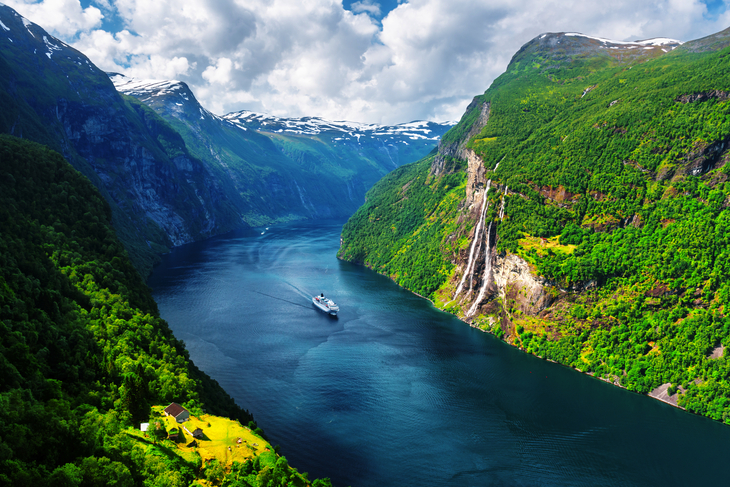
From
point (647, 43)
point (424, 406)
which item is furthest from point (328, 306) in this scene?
point (647, 43)

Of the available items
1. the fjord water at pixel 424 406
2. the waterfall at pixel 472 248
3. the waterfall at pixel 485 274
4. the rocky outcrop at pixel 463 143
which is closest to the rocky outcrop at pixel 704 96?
the waterfall at pixel 472 248

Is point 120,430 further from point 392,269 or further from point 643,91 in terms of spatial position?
point 643,91

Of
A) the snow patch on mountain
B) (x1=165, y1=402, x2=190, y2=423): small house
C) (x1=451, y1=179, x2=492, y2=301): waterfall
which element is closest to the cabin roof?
(x1=165, y1=402, x2=190, y2=423): small house

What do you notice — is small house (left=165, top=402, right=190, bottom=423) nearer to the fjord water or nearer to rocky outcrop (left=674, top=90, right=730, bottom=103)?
the fjord water

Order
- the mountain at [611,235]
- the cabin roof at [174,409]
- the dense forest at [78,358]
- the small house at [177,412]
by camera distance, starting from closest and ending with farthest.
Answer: the dense forest at [78,358], the small house at [177,412], the cabin roof at [174,409], the mountain at [611,235]

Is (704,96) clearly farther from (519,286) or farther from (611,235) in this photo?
(519,286)

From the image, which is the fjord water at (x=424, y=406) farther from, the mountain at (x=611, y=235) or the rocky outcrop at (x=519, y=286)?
the rocky outcrop at (x=519, y=286)

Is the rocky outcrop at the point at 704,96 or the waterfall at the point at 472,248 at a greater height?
the rocky outcrop at the point at 704,96
